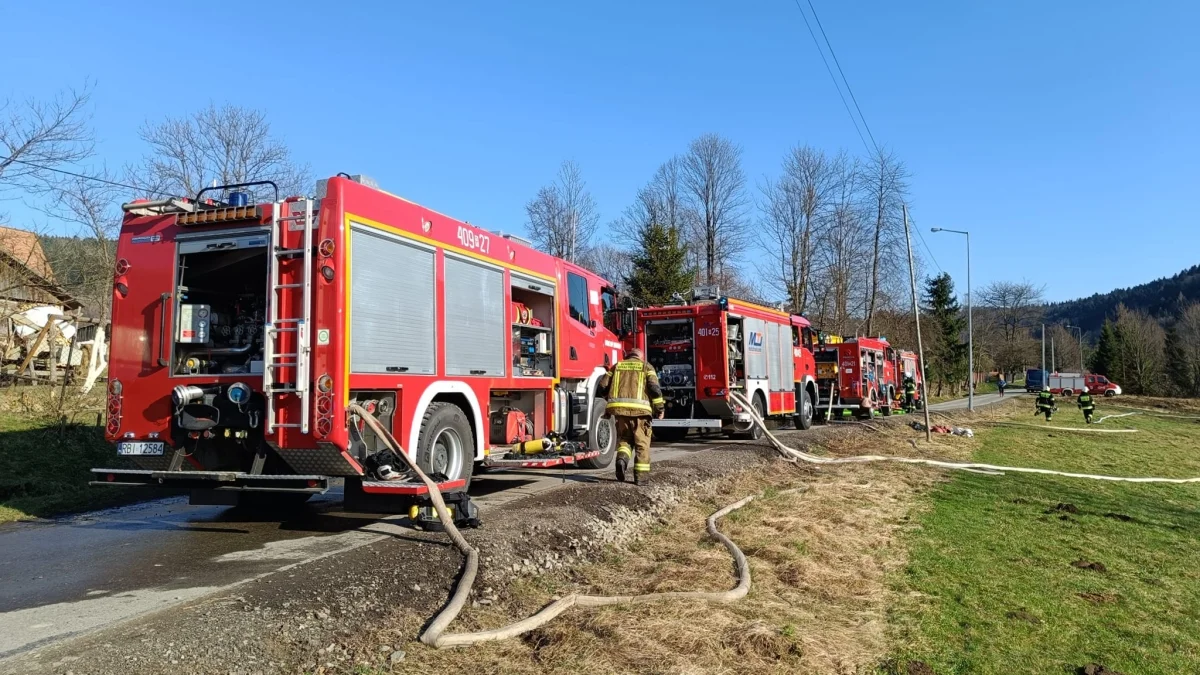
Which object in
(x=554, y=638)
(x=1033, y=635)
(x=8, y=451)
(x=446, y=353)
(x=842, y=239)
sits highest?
(x=842, y=239)

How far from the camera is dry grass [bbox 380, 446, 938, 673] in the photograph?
3.99 metres

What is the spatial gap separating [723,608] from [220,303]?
224 inches

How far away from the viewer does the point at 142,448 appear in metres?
6.52

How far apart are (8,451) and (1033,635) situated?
494 inches

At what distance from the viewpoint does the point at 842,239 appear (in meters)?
40.9

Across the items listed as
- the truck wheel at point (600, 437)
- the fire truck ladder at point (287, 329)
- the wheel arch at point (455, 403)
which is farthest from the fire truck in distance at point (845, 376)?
the fire truck ladder at point (287, 329)

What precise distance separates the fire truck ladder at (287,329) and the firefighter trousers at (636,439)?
4178 millimetres

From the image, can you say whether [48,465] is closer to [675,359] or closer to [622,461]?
[622,461]

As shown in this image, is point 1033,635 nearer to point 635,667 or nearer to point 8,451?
point 635,667

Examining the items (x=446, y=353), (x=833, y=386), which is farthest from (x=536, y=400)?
(x=833, y=386)

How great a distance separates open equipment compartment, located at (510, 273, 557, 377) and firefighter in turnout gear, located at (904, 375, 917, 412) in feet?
79.8

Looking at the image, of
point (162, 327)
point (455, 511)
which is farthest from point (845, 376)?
point (162, 327)

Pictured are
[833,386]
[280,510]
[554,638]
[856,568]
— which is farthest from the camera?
[833,386]

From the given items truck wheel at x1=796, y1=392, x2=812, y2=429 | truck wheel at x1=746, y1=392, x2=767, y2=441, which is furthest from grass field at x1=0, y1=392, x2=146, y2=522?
truck wheel at x1=796, y1=392, x2=812, y2=429
